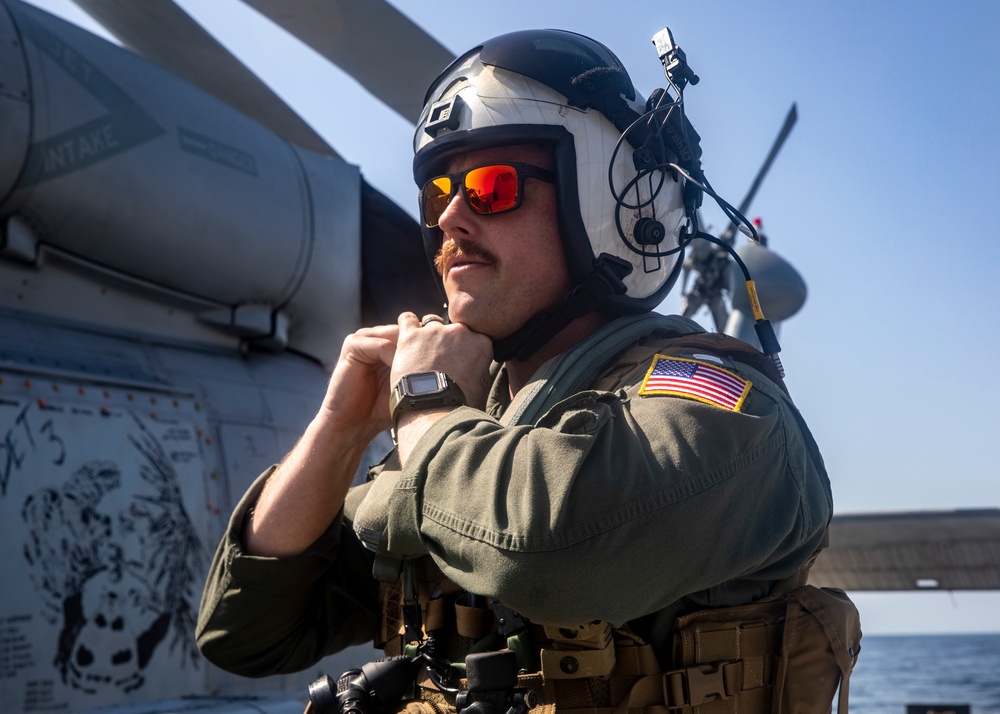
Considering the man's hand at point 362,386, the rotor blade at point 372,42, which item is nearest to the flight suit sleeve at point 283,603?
the man's hand at point 362,386

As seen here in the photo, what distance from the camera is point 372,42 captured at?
4320 mm

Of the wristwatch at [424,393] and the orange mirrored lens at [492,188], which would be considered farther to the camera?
the orange mirrored lens at [492,188]

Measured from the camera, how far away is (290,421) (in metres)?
3.90

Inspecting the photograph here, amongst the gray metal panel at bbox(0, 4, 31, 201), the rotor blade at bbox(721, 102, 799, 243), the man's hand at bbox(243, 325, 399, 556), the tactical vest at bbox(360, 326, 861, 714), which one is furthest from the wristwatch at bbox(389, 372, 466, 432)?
the rotor blade at bbox(721, 102, 799, 243)

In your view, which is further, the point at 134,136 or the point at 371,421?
the point at 134,136

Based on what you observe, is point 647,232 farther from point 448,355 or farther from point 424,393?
point 424,393

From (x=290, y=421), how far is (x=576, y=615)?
2.67 m

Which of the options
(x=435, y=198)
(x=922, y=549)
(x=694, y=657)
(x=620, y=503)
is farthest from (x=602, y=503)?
(x=922, y=549)

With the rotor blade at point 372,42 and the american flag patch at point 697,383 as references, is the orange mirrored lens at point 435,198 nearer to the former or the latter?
the american flag patch at point 697,383

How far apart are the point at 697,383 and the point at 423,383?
48 centimetres

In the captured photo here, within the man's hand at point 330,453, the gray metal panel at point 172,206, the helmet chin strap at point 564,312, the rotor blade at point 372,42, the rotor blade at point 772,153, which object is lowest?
the man's hand at point 330,453

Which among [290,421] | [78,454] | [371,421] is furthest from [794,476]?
[290,421]

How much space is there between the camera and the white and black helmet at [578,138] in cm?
203

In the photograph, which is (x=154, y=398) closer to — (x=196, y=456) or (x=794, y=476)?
(x=196, y=456)
